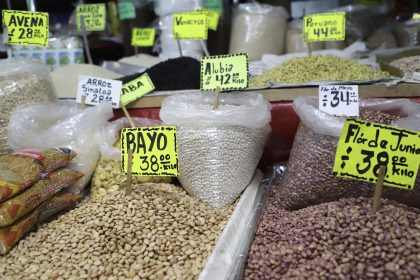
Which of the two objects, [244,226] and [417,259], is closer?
[417,259]

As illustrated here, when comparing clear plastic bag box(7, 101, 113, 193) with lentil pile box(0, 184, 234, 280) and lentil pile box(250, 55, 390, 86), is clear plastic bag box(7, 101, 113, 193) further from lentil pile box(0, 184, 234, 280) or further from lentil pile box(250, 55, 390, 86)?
lentil pile box(250, 55, 390, 86)

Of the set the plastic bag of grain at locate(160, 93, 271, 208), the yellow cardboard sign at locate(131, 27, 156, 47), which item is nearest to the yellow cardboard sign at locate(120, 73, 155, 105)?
the plastic bag of grain at locate(160, 93, 271, 208)

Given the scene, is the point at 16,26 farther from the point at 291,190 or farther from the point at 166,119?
the point at 291,190

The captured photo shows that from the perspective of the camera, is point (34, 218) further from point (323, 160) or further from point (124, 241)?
point (323, 160)

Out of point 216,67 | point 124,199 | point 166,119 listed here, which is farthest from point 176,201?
point 216,67

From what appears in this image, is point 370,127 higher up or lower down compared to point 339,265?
higher up

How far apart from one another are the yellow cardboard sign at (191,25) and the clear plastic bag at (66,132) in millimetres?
594

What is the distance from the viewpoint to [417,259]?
88cm

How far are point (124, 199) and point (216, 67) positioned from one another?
0.55 meters

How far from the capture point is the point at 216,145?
1.33 meters

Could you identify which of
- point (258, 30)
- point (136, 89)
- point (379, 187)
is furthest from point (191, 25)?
point (379, 187)

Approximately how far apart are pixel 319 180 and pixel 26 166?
872 mm

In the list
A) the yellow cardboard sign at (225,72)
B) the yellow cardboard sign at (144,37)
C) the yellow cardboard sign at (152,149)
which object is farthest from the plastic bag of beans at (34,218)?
the yellow cardboard sign at (144,37)

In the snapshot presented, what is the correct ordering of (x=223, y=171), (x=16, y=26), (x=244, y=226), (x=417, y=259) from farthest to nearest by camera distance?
(x=16, y=26) < (x=223, y=171) < (x=244, y=226) < (x=417, y=259)
